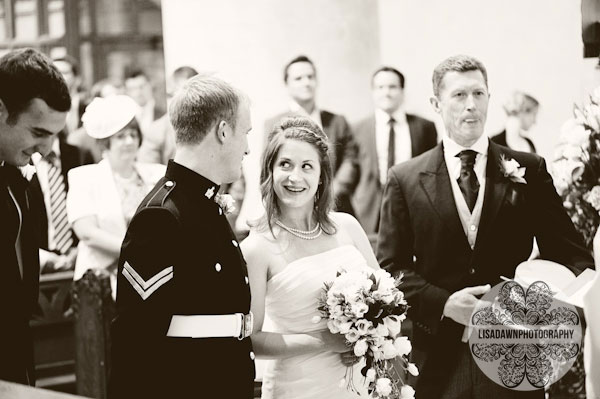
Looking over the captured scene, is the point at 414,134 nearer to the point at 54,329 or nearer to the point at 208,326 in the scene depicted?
the point at 54,329

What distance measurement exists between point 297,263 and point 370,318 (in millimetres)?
351

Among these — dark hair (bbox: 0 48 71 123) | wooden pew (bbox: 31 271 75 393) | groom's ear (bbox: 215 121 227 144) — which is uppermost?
dark hair (bbox: 0 48 71 123)

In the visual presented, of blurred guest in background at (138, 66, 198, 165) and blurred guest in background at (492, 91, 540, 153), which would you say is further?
blurred guest in background at (492, 91, 540, 153)

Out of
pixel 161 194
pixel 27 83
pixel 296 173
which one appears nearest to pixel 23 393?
pixel 161 194

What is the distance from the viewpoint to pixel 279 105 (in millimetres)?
7613

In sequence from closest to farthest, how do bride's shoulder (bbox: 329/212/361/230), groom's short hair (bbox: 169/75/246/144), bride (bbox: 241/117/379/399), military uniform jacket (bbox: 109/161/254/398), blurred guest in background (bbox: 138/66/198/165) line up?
military uniform jacket (bbox: 109/161/254/398) < groom's short hair (bbox: 169/75/246/144) < bride (bbox: 241/117/379/399) < bride's shoulder (bbox: 329/212/361/230) < blurred guest in background (bbox: 138/66/198/165)

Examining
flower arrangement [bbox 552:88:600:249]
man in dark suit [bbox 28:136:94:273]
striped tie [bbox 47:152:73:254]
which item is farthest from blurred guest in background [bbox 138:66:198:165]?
flower arrangement [bbox 552:88:600:249]

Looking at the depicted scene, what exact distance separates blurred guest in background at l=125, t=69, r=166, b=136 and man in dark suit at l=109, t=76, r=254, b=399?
463cm

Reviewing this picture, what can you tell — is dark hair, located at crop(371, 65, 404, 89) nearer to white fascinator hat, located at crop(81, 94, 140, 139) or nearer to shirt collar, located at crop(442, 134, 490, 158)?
white fascinator hat, located at crop(81, 94, 140, 139)

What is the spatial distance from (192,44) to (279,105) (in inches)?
35.2

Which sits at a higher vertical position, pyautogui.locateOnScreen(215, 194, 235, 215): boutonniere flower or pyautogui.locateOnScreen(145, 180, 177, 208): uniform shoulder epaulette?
pyautogui.locateOnScreen(145, 180, 177, 208): uniform shoulder epaulette

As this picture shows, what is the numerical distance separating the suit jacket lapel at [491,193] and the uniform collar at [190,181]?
52.8 inches

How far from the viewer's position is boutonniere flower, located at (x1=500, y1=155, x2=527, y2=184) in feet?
11.9

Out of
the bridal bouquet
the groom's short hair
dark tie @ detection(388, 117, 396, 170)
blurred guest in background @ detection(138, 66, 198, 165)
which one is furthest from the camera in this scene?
dark tie @ detection(388, 117, 396, 170)
